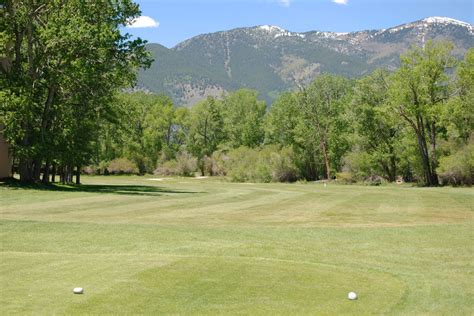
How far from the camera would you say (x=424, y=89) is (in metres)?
58.3

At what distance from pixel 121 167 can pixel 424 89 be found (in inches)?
2326

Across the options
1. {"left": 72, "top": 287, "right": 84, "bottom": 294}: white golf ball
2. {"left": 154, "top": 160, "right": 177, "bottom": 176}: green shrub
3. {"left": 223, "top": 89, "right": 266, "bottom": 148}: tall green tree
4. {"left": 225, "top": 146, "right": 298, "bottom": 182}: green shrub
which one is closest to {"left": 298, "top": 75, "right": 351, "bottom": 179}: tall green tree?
{"left": 225, "top": 146, "right": 298, "bottom": 182}: green shrub

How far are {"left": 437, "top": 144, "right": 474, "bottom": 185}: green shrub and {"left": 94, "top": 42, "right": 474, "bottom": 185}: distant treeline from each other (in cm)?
10

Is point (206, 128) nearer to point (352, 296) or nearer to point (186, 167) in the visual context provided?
point (186, 167)

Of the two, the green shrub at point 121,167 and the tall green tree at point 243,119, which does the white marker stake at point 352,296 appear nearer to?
the tall green tree at point 243,119

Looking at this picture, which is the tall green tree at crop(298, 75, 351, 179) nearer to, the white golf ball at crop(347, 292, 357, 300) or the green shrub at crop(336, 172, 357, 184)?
the green shrub at crop(336, 172, 357, 184)

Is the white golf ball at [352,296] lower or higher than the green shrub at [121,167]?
lower

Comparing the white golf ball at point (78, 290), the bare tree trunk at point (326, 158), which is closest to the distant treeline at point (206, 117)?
the bare tree trunk at point (326, 158)

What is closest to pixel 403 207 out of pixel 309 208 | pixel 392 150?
pixel 309 208

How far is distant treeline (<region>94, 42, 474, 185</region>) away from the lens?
58438 millimetres

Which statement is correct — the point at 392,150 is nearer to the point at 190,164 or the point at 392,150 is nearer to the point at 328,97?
the point at 328,97

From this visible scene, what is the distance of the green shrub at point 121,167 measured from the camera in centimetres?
10238

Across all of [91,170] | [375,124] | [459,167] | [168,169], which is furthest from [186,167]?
[459,167]

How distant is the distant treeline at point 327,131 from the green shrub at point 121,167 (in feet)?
0.56
